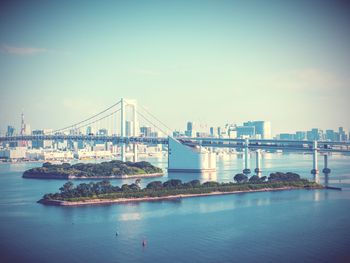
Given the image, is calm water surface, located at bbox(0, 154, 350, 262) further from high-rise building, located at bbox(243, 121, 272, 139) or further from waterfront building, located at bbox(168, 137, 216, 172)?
high-rise building, located at bbox(243, 121, 272, 139)

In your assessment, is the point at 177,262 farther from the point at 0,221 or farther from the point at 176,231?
the point at 0,221

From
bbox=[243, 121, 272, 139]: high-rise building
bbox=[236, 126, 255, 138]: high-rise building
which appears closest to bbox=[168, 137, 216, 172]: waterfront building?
bbox=[236, 126, 255, 138]: high-rise building

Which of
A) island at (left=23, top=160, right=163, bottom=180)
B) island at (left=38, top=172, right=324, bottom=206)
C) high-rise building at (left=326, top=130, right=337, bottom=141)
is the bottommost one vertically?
island at (left=38, top=172, right=324, bottom=206)

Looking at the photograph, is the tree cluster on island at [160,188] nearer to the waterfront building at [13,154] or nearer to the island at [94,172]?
the island at [94,172]

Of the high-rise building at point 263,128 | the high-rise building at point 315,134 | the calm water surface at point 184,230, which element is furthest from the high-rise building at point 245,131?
the calm water surface at point 184,230

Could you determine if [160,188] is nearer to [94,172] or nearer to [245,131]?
[94,172]

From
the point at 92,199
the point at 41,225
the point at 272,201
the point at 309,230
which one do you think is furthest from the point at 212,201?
the point at 41,225
